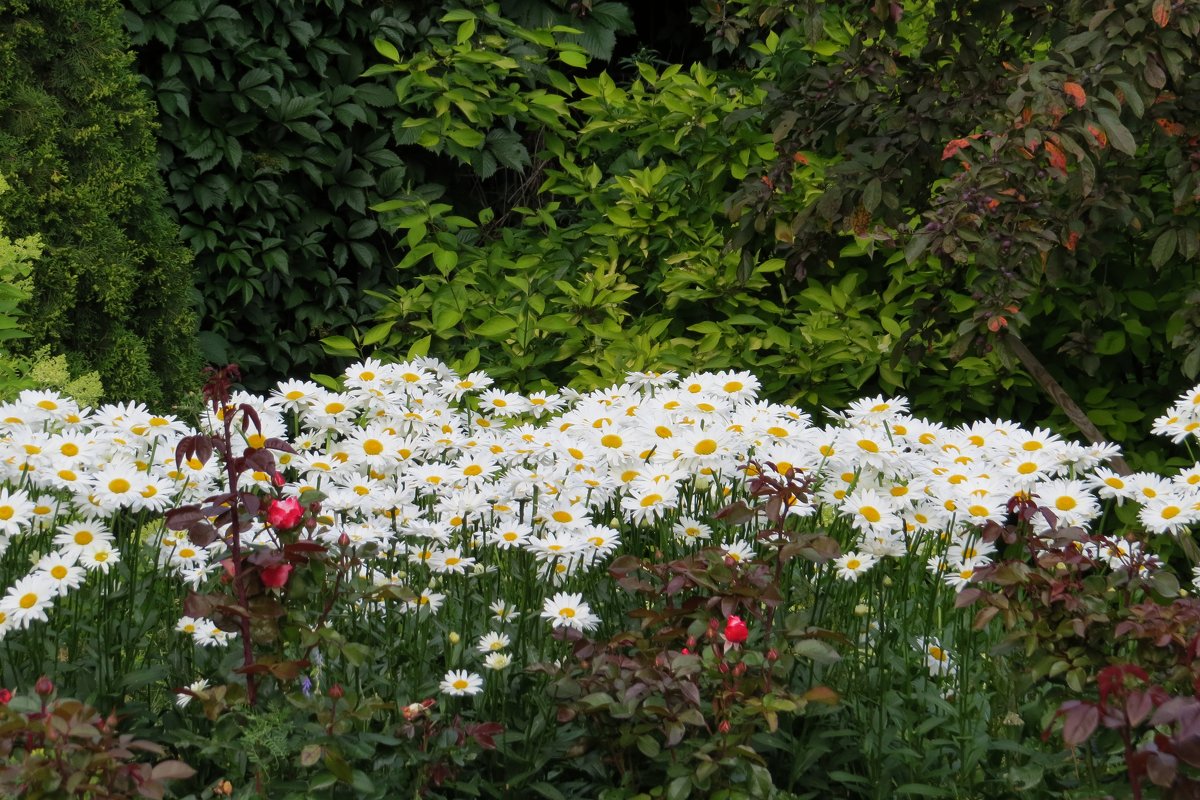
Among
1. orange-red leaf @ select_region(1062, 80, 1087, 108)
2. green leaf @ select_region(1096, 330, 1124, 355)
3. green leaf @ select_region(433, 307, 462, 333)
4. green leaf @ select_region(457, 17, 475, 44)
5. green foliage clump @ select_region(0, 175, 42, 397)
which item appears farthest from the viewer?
green leaf @ select_region(457, 17, 475, 44)

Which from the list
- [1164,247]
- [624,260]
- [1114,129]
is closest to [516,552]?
[1114,129]

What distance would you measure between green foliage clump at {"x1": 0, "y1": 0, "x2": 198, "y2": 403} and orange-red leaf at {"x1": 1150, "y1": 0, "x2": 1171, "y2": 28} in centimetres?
350

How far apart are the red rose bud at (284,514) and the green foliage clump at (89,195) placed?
277 cm

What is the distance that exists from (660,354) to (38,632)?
2774 millimetres

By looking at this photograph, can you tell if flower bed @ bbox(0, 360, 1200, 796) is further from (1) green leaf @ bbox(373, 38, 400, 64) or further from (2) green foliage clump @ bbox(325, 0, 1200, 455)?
(1) green leaf @ bbox(373, 38, 400, 64)

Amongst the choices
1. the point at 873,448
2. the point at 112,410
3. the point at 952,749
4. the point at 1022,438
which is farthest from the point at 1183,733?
the point at 112,410

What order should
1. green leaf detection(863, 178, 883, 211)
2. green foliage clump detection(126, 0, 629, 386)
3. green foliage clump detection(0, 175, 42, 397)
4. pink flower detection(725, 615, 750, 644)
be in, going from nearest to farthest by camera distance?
pink flower detection(725, 615, 750, 644)
green foliage clump detection(0, 175, 42, 397)
green leaf detection(863, 178, 883, 211)
green foliage clump detection(126, 0, 629, 386)

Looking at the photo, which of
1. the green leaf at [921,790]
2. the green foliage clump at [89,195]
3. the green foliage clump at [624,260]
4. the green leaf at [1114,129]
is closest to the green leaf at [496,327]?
the green foliage clump at [624,260]

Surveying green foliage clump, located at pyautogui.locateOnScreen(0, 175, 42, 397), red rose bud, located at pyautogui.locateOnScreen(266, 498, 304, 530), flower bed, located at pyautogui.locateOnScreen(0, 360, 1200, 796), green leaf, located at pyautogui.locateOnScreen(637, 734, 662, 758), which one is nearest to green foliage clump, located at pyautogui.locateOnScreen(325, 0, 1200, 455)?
flower bed, located at pyautogui.locateOnScreen(0, 360, 1200, 796)

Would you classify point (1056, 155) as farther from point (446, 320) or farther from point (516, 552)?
point (446, 320)

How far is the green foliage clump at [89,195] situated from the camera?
14.1 ft

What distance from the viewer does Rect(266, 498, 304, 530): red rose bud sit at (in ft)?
6.10

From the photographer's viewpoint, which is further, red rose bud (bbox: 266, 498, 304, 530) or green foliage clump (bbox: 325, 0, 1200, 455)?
green foliage clump (bbox: 325, 0, 1200, 455)

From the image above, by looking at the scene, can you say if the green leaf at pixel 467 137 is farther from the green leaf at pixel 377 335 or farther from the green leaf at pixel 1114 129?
the green leaf at pixel 1114 129
